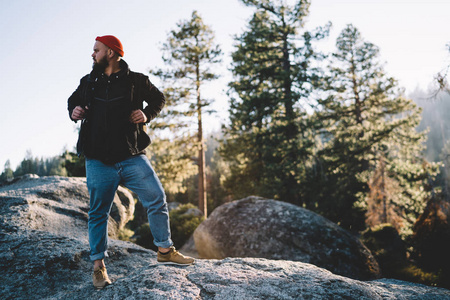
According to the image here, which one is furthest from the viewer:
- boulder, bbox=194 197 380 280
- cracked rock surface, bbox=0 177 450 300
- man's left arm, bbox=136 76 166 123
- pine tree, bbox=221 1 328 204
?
pine tree, bbox=221 1 328 204

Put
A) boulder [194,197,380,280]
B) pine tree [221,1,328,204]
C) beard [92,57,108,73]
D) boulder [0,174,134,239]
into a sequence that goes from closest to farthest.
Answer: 1. beard [92,57,108,73]
2. boulder [0,174,134,239]
3. boulder [194,197,380,280]
4. pine tree [221,1,328,204]

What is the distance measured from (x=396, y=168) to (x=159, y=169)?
42.6 ft

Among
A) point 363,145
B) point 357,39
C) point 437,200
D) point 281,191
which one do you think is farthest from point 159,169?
Result: point 357,39

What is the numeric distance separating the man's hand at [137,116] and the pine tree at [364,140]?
42.5ft

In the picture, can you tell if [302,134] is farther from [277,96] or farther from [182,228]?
[182,228]

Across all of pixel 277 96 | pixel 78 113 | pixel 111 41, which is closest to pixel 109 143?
pixel 78 113

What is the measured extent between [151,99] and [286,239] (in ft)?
14.2

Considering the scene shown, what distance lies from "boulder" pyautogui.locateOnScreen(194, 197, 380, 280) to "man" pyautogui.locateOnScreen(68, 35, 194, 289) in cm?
354

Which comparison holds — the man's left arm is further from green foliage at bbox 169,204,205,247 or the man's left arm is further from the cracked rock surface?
green foliage at bbox 169,204,205,247

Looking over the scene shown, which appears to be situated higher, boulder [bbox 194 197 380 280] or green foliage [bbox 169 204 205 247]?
boulder [bbox 194 197 380 280]

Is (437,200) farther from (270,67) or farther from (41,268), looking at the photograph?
(41,268)

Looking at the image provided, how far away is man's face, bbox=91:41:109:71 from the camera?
2535 mm

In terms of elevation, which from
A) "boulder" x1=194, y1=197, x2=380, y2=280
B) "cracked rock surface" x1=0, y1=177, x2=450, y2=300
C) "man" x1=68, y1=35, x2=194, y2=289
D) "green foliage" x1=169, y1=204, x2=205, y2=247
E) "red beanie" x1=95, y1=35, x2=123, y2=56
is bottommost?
"green foliage" x1=169, y1=204, x2=205, y2=247

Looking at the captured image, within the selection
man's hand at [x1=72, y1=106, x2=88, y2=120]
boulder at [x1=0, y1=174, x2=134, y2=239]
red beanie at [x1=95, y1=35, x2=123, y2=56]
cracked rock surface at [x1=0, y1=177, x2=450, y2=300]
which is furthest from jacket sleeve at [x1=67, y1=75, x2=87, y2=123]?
boulder at [x1=0, y1=174, x2=134, y2=239]
